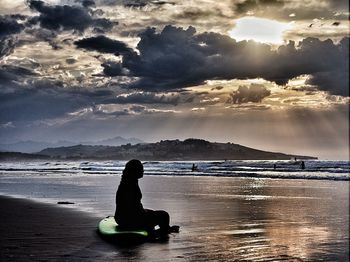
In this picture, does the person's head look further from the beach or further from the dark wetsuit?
the beach

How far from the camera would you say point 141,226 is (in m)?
10.9

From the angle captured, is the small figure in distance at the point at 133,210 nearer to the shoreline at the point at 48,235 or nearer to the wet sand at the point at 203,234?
the wet sand at the point at 203,234

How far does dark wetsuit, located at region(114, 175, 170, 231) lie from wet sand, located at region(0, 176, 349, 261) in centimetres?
68

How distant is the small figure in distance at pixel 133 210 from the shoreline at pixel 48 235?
0.79m

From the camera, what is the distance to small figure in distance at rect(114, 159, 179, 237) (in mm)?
11016

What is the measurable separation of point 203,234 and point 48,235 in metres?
3.64

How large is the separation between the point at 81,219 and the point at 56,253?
529 cm

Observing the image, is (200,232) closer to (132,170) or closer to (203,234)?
(203,234)

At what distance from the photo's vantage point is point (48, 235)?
36.4 feet

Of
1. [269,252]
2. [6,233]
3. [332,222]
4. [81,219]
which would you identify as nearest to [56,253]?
[6,233]

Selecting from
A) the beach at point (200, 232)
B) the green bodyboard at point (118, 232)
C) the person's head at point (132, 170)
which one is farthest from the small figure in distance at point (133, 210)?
the beach at point (200, 232)

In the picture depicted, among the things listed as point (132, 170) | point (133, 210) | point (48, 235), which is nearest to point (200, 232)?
point (133, 210)

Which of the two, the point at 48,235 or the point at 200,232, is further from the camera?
the point at 200,232

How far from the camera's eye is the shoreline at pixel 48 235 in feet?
28.9
